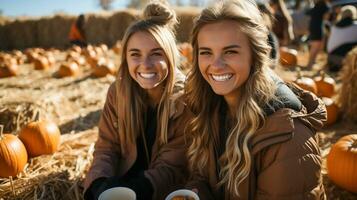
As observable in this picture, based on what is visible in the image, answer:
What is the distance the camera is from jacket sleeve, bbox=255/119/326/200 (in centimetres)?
173

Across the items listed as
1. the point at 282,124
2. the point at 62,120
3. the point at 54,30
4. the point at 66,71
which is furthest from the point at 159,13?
the point at 54,30

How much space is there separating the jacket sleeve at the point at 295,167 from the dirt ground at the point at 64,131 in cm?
102

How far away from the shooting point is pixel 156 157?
2.58 meters

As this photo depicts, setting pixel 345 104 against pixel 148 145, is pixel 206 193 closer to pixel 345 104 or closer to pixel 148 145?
pixel 148 145

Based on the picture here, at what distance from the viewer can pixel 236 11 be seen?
1.86 meters

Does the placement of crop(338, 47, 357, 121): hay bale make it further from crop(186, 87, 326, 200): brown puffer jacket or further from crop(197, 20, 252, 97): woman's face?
crop(197, 20, 252, 97): woman's face

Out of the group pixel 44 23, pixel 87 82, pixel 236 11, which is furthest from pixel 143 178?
pixel 44 23

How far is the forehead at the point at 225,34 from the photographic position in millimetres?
1866

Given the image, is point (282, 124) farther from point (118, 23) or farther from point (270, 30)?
point (118, 23)

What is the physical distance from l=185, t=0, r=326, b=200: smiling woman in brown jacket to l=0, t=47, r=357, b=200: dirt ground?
1.03m

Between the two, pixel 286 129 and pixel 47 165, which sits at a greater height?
pixel 286 129

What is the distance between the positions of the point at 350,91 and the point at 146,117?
2679 millimetres

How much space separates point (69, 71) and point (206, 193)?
6111 mm

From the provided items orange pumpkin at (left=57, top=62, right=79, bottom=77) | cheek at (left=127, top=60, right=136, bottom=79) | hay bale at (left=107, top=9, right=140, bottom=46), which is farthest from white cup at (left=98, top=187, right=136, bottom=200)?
hay bale at (left=107, top=9, right=140, bottom=46)
